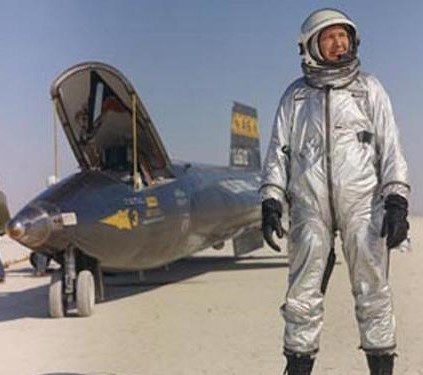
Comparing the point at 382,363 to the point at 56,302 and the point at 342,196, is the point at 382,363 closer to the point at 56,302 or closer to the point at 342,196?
the point at 342,196

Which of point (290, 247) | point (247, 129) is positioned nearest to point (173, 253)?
point (290, 247)

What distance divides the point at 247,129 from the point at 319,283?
1640 cm

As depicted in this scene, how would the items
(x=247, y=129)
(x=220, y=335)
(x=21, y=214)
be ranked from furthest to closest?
(x=247, y=129)
(x=21, y=214)
(x=220, y=335)

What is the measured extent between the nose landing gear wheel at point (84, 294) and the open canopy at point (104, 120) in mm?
1838

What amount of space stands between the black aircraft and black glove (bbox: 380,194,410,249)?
214 inches

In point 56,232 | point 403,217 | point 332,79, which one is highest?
point 332,79

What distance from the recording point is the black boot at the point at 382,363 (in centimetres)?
481

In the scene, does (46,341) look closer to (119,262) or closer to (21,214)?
(21,214)

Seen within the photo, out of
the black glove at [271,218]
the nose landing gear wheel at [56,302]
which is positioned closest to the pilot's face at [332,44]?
the black glove at [271,218]

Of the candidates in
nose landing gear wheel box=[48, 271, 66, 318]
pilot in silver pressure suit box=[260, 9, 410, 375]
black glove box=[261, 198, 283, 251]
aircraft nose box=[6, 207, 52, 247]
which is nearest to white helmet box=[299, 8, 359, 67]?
pilot in silver pressure suit box=[260, 9, 410, 375]

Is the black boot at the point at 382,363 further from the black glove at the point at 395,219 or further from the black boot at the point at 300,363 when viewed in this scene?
the black glove at the point at 395,219

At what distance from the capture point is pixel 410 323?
8.26 metres

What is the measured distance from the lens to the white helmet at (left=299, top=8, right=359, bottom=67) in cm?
503

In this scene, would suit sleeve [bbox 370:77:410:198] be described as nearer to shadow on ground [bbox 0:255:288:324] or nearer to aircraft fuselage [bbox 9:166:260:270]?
aircraft fuselage [bbox 9:166:260:270]
